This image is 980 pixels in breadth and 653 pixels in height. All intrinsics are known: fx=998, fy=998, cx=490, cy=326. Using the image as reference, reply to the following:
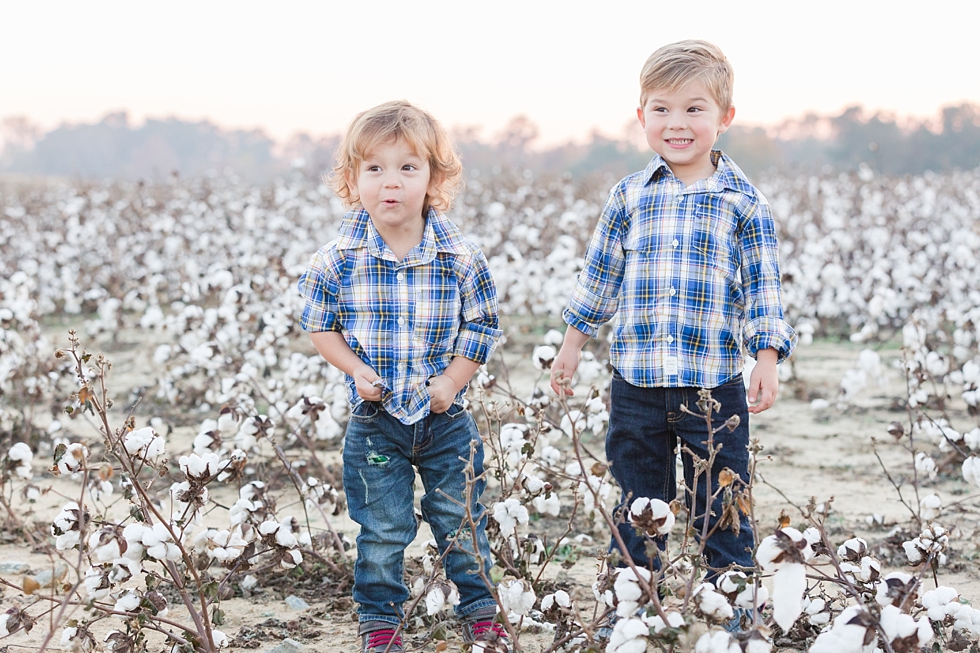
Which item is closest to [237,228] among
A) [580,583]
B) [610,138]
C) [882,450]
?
[882,450]

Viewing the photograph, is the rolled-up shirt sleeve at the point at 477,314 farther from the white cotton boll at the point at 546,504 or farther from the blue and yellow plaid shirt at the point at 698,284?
the white cotton boll at the point at 546,504

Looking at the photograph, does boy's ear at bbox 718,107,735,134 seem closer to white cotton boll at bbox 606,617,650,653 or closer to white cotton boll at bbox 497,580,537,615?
white cotton boll at bbox 497,580,537,615

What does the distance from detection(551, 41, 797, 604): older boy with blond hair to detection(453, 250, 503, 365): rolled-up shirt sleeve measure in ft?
0.64

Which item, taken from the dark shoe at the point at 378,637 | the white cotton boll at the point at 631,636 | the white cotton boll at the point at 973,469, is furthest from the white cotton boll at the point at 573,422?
the white cotton boll at the point at 973,469

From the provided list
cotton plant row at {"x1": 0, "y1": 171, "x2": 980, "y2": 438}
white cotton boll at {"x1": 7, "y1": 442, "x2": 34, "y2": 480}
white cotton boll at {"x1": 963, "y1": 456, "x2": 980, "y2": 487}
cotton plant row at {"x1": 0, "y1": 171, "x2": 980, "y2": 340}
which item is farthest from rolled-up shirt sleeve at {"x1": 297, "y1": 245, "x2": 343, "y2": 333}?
cotton plant row at {"x1": 0, "y1": 171, "x2": 980, "y2": 340}

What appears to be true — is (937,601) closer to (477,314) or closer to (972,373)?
(477,314)

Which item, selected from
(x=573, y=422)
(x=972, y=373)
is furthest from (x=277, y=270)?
(x=573, y=422)

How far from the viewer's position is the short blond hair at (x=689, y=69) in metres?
2.44

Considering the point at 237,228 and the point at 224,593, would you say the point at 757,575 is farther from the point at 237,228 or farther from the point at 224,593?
the point at 237,228

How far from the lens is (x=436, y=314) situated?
2.53 metres

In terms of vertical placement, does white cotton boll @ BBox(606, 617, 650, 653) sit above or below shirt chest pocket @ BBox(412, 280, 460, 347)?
below

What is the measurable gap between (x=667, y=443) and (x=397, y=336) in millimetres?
749

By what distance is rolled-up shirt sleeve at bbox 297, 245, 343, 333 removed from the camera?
2525 mm

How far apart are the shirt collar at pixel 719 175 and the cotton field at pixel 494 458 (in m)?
0.69
